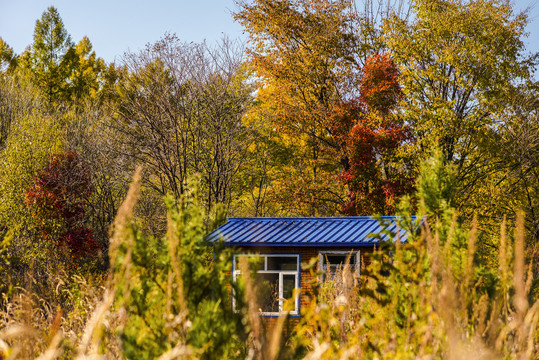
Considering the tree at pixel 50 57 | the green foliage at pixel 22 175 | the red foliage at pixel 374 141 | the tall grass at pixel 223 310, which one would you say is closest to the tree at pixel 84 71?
the tree at pixel 50 57

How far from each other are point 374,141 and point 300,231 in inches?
→ 234

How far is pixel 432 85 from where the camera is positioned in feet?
65.5

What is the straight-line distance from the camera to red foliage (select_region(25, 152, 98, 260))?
57.8ft

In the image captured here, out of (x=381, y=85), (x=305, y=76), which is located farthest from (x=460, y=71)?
(x=305, y=76)

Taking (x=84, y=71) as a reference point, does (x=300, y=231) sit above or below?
below

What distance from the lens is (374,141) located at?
1880 cm

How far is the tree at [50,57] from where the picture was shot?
31.1 m

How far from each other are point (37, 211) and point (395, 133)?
12.2 metres

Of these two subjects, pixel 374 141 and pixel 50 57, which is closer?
pixel 374 141

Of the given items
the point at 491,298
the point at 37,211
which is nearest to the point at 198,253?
the point at 491,298

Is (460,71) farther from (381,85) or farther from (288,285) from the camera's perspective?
(288,285)

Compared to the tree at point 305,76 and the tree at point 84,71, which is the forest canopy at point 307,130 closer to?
the tree at point 305,76

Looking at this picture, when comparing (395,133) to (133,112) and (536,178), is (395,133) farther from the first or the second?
(133,112)

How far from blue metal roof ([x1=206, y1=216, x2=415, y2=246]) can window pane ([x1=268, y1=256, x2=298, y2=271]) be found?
27.6 inches
